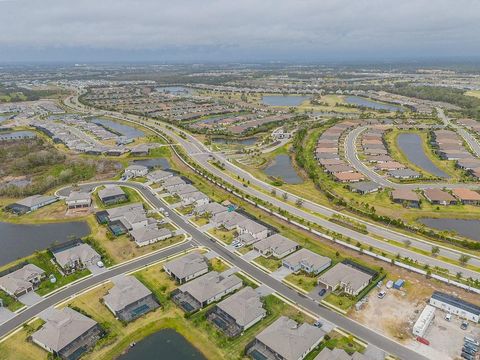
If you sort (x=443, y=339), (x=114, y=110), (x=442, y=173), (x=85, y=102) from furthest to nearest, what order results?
(x=85, y=102) < (x=114, y=110) < (x=442, y=173) < (x=443, y=339)

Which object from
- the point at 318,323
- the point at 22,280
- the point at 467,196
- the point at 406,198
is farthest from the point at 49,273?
the point at 467,196

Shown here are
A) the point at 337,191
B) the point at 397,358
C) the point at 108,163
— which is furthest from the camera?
the point at 108,163

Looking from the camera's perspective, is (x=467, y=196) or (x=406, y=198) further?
(x=467, y=196)

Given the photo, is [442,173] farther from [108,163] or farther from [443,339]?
[108,163]

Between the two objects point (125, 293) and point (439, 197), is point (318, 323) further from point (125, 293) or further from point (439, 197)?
point (439, 197)

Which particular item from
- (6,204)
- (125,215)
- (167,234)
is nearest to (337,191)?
(167,234)

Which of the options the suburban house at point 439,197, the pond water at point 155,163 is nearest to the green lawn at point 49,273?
the pond water at point 155,163
